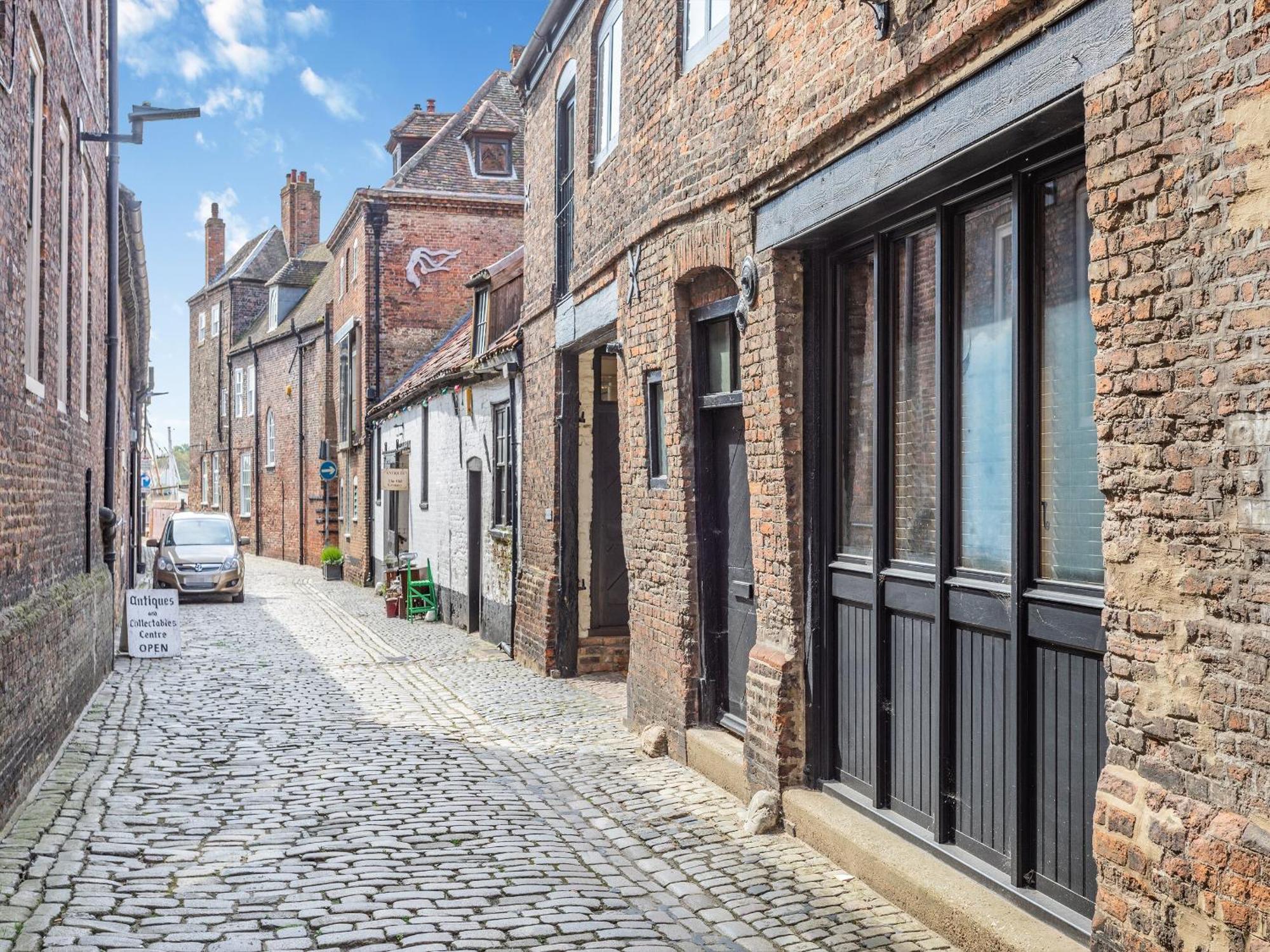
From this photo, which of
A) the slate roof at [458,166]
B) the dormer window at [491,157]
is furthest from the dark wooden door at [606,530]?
the dormer window at [491,157]

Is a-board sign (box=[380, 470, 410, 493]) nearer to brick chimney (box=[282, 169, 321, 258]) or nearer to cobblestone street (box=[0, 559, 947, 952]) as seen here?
cobblestone street (box=[0, 559, 947, 952])

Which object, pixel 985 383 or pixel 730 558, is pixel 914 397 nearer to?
pixel 985 383

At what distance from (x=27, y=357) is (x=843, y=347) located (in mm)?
5731

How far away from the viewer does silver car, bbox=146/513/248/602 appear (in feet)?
70.6

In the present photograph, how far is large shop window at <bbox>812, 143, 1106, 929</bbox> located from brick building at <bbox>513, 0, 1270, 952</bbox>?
2 cm

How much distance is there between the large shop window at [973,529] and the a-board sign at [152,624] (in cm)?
956

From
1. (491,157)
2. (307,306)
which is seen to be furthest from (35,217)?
(307,306)

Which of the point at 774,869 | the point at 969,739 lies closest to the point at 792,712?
the point at 774,869

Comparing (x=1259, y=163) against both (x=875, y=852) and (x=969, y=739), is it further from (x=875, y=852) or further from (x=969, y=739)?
(x=875, y=852)

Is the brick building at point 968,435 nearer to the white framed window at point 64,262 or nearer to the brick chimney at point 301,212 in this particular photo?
the white framed window at point 64,262

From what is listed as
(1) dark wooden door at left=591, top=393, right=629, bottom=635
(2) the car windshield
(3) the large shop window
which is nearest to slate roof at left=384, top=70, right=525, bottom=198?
(2) the car windshield

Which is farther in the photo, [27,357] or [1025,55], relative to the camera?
[27,357]

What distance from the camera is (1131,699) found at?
3.84 meters

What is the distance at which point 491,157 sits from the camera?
25.9 m
